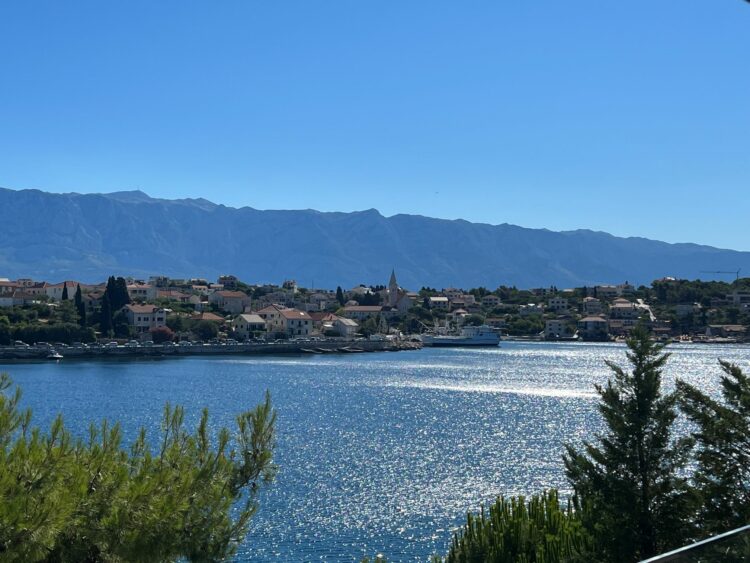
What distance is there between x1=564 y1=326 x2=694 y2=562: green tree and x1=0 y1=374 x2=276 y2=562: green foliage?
519 cm

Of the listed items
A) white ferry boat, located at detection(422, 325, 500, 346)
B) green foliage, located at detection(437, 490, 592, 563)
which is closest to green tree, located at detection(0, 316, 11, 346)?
white ferry boat, located at detection(422, 325, 500, 346)

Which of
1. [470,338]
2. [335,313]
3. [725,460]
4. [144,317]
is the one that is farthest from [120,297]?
[725,460]

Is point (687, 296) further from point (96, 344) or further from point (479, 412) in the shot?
point (479, 412)

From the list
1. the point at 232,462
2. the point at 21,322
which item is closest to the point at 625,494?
the point at 232,462

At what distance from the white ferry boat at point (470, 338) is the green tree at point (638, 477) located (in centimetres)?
7722

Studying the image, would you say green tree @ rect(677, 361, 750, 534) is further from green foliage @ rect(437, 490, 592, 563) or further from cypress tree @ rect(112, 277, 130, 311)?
cypress tree @ rect(112, 277, 130, 311)

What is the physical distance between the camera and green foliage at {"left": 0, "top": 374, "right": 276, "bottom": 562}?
241 inches

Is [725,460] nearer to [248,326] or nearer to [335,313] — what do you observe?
[248,326]

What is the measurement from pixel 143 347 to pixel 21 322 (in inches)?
473

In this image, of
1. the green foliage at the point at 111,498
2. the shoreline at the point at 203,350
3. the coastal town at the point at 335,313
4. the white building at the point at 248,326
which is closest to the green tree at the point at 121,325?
the coastal town at the point at 335,313

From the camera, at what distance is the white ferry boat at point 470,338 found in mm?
89312

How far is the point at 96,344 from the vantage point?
6950cm

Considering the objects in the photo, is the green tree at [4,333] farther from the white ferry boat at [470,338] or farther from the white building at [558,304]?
the white building at [558,304]

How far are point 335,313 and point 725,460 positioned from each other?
91280 millimetres
